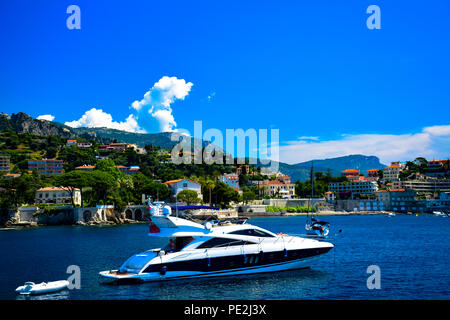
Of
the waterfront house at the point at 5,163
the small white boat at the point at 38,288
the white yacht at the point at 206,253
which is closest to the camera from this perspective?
the small white boat at the point at 38,288

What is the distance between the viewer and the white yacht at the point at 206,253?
23922mm

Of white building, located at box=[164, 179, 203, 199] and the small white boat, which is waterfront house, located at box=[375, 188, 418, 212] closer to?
white building, located at box=[164, 179, 203, 199]

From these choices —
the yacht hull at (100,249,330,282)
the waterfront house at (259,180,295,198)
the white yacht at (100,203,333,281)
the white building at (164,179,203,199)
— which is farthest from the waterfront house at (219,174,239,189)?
the white yacht at (100,203,333,281)

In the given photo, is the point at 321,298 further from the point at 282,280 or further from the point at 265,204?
the point at 265,204

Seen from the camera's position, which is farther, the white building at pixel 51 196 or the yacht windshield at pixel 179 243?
the white building at pixel 51 196

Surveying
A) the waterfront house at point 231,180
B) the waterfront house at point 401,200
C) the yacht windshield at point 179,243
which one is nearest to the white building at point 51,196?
the waterfront house at point 231,180

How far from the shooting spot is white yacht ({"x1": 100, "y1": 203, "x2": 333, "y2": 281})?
23.9 meters

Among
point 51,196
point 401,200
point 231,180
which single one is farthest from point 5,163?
point 401,200

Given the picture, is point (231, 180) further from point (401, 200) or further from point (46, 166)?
point (46, 166)

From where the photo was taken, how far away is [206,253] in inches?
965

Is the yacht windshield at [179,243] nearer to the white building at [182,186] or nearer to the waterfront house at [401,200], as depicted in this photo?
the white building at [182,186]
